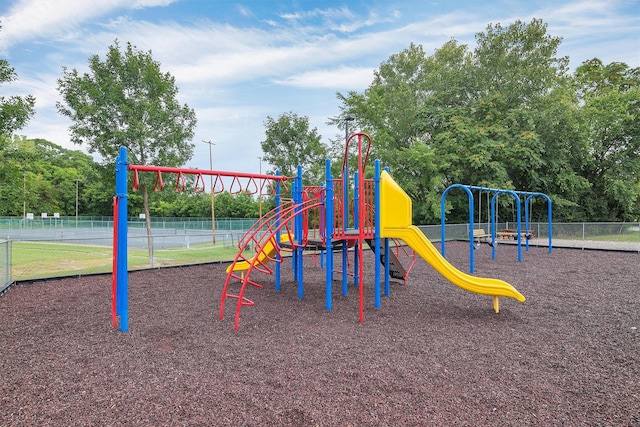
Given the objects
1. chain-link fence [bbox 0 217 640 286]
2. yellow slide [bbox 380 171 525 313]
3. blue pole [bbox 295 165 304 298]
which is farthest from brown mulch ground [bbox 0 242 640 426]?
chain-link fence [bbox 0 217 640 286]

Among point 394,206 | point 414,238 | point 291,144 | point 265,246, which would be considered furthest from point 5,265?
point 291,144

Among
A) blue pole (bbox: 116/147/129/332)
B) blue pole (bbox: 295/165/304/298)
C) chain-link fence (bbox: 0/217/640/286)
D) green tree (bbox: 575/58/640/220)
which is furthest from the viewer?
green tree (bbox: 575/58/640/220)

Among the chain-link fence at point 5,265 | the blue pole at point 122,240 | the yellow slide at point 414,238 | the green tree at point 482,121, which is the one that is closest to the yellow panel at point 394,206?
the yellow slide at point 414,238

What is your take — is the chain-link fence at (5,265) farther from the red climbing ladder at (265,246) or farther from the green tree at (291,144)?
the green tree at (291,144)

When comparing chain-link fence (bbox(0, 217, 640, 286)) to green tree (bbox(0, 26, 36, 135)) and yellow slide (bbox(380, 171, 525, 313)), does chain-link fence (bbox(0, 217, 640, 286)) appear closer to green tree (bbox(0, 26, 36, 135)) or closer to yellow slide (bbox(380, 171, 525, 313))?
green tree (bbox(0, 26, 36, 135))

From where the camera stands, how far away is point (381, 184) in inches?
250

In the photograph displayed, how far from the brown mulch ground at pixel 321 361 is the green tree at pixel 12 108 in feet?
23.3

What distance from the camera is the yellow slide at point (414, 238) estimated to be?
5.81 m

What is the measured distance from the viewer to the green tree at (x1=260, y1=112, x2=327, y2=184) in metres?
28.0

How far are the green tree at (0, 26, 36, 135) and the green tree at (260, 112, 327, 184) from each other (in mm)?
17514

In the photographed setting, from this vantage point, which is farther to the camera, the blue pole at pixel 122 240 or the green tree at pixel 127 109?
the green tree at pixel 127 109

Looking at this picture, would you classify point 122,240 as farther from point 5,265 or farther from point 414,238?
point 5,265

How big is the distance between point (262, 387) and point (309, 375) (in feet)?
1.61

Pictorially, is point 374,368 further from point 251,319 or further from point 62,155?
point 62,155
